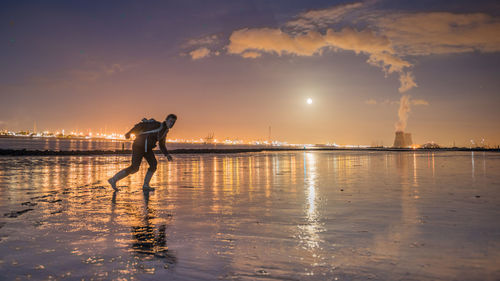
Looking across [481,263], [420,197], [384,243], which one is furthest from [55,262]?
[420,197]

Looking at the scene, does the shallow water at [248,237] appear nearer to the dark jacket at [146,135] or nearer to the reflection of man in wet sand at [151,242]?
the reflection of man in wet sand at [151,242]

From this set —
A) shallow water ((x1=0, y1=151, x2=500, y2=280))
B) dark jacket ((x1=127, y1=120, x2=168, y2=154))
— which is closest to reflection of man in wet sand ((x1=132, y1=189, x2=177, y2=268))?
shallow water ((x1=0, y1=151, x2=500, y2=280))

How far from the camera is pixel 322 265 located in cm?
409

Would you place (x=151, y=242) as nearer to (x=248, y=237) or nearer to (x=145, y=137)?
(x=248, y=237)

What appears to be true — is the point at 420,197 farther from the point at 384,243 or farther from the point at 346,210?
the point at 384,243

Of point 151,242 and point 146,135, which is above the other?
point 146,135

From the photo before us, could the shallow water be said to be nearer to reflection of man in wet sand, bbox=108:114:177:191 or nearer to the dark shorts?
reflection of man in wet sand, bbox=108:114:177:191

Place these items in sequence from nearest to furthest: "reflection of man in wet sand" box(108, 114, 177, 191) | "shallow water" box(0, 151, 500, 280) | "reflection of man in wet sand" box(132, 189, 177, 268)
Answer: "shallow water" box(0, 151, 500, 280) → "reflection of man in wet sand" box(132, 189, 177, 268) → "reflection of man in wet sand" box(108, 114, 177, 191)

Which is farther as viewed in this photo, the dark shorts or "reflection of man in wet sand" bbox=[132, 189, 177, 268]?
the dark shorts

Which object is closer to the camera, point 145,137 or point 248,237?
point 248,237

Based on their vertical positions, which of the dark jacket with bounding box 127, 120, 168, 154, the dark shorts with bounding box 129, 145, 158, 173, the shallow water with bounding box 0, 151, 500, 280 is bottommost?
the shallow water with bounding box 0, 151, 500, 280

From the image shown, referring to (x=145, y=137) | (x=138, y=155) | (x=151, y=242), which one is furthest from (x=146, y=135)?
(x=151, y=242)

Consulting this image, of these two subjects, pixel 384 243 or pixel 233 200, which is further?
pixel 233 200

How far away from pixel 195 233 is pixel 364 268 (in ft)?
8.23
